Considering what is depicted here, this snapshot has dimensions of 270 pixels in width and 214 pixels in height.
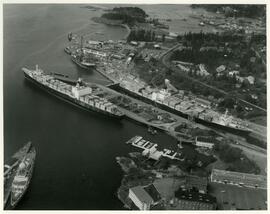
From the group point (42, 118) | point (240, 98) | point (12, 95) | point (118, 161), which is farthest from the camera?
point (240, 98)

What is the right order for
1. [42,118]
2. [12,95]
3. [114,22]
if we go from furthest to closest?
1. [114,22]
2. [12,95]
3. [42,118]

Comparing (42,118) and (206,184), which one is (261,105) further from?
(42,118)

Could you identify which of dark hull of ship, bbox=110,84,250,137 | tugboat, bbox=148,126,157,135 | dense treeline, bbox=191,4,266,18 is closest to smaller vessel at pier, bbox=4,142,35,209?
tugboat, bbox=148,126,157,135

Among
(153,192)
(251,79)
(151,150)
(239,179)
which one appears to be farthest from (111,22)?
(153,192)

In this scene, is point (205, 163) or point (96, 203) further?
point (205, 163)

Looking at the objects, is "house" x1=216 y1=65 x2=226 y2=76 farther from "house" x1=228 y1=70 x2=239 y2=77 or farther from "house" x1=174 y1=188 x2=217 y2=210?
"house" x1=174 y1=188 x2=217 y2=210

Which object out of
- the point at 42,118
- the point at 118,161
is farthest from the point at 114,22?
the point at 118,161

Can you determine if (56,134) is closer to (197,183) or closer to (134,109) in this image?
(134,109)
